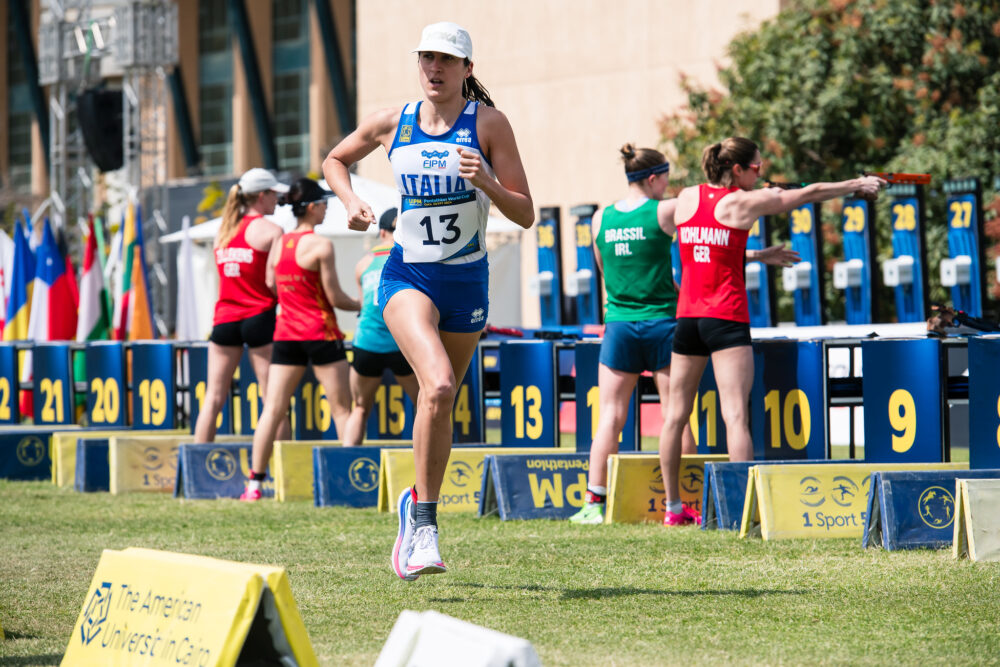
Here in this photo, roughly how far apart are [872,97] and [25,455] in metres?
13.0

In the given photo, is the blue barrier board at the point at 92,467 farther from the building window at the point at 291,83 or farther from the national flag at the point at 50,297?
the building window at the point at 291,83

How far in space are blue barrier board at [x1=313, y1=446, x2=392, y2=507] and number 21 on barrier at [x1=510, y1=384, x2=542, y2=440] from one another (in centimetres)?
88

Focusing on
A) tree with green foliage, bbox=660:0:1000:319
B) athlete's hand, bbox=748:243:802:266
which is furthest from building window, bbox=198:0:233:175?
athlete's hand, bbox=748:243:802:266

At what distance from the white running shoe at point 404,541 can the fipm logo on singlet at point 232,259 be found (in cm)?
430

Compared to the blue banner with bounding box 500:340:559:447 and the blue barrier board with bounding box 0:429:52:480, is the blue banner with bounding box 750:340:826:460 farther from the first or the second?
the blue barrier board with bounding box 0:429:52:480

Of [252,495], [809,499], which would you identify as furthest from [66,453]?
[809,499]

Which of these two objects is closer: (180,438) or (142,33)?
(180,438)

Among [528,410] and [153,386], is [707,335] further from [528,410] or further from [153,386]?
[153,386]

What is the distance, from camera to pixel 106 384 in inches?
449

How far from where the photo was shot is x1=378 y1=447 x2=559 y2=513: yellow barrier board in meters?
8.21

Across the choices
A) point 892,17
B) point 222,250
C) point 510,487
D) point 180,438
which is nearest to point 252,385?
point 180,438

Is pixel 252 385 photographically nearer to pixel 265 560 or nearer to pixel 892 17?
pixel 265 560

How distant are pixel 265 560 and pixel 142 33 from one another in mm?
18791

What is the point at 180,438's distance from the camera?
32.6 feet
